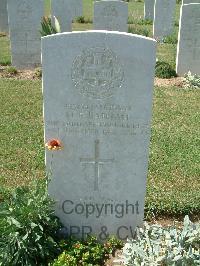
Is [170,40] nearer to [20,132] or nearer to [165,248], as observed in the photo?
[20,132]

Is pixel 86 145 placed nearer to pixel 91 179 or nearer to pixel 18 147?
pixel 91 179

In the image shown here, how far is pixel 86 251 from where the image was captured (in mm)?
3891

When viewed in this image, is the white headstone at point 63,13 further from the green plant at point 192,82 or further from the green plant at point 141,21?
the green plant at point 141,21

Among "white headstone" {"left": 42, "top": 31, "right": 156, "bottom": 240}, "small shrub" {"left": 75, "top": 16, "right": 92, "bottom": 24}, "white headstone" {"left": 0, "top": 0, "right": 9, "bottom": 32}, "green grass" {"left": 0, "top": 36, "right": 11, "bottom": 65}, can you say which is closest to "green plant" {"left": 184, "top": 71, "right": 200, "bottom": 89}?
"green grass" {"left": 0, "top": 36, "right": 11, "bottom": 65}

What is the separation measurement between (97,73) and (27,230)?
1.50 m

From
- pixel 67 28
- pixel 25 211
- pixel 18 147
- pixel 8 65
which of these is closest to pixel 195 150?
pixel 18 147

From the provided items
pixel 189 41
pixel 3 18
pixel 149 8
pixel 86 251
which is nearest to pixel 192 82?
pixel 189 41

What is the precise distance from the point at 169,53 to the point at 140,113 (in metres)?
10.4

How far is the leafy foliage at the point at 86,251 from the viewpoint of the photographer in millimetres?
3684

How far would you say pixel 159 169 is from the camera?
573 cm

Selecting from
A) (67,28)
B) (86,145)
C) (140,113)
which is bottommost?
(86,145)

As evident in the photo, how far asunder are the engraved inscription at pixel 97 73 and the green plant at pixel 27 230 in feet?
3.52

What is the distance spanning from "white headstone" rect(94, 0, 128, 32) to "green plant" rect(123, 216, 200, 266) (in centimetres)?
912

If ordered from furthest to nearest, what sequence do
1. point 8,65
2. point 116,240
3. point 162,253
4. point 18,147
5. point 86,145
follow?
1. point 8,65
2. point 18,147
3. point 116,240
4. point 86,145
5. point 162,253
